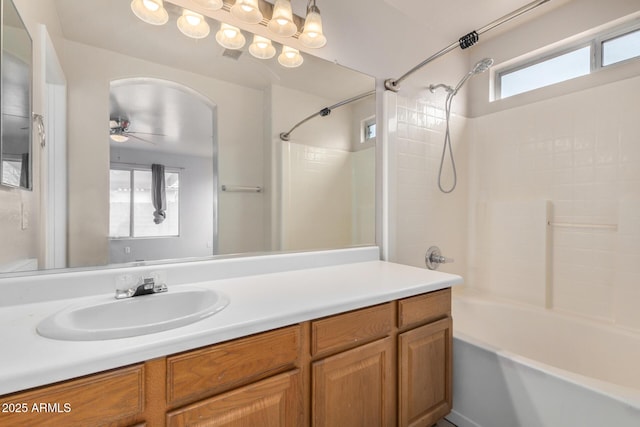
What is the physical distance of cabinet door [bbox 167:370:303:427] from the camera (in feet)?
2.48

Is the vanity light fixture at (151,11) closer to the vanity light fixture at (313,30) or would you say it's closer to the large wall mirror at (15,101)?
the large wall mirror at (15,101)

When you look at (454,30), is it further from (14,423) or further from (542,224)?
(14,423)

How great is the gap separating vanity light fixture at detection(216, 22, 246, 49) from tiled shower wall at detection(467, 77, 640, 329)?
6.61ft

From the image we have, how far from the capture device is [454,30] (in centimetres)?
218

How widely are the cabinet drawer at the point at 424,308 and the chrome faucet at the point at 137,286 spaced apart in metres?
0.96

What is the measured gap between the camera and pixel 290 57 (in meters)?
1.58

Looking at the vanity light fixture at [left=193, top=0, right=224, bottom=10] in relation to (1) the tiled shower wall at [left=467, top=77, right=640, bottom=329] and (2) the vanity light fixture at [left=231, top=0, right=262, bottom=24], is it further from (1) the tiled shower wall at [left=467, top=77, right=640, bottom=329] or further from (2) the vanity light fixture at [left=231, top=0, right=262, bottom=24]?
(1) the tiled shower wall at [left=467, top=77, right=640, bottom=329]

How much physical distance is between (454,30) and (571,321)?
2.15 m

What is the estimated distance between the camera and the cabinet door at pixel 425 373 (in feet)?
4.05

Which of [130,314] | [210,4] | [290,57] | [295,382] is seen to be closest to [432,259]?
[295,382]

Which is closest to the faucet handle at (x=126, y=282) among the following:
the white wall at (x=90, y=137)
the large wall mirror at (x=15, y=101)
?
the white wall at (x=90, y=137)

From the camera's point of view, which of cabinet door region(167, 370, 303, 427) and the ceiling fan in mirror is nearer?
cabinet door region(167, 370, 303, 427)

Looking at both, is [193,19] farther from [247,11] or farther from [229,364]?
[229,364]

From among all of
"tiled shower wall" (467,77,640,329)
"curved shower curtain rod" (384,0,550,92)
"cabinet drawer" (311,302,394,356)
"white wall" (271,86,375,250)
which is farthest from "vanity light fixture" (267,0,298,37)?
"tiled shower wall" (467,77,640,329)
